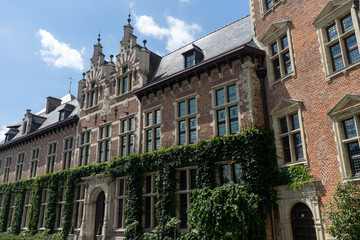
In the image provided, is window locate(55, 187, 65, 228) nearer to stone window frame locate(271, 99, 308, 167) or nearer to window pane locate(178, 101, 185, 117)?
window pane locate(178, 101, 185, 117)

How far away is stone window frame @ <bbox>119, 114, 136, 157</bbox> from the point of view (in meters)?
18.6

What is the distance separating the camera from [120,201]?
18.0 m

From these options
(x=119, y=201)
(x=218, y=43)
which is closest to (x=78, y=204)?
(x=119, y=201)

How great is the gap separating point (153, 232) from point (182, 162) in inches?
153

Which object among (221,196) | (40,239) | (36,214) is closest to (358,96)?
(221,196)

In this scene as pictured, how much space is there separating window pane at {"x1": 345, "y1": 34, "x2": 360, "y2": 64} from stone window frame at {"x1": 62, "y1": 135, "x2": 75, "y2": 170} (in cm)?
1900

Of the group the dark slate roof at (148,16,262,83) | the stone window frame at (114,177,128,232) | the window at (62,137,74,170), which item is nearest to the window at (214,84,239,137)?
the dark slate roof at (148,16,262,83)

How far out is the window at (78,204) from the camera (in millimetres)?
20231

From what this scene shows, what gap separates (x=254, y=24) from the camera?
15367 millimetres

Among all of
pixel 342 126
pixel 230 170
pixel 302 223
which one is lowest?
pixel 302 223

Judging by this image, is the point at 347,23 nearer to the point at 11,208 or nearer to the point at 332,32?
the point at 332,32

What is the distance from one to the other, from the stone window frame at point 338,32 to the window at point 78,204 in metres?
16.6

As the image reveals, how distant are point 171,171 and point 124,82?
8107 millimetres

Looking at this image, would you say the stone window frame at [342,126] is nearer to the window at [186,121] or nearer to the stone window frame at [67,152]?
the window at [186,121]
